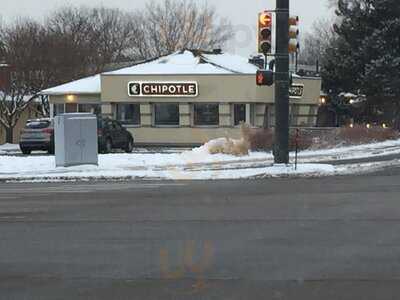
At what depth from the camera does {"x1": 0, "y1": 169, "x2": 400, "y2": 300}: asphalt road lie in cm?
691

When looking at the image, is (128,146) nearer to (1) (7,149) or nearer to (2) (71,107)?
(1) (7,149)

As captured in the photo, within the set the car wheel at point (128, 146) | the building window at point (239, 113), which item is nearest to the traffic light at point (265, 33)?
the car wheel at point (128, 146)

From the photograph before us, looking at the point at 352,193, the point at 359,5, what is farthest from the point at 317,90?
the point at 352,193

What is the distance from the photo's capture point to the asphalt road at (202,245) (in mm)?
6910

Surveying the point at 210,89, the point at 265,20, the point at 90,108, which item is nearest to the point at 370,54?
the point at 210,89

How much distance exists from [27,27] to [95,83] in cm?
1622

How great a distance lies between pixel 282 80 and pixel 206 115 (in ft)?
62.5

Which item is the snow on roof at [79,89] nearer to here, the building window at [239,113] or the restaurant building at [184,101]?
the restaurant building at [184,101]

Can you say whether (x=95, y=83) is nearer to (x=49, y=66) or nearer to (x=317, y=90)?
(x=49, y=66)

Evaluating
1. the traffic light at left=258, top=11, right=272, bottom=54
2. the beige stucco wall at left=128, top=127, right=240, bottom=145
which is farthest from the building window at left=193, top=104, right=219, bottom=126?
the traffic light at left=258, top=11, right=272, bottom=54

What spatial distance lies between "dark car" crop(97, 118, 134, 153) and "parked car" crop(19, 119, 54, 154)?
78.5 inches

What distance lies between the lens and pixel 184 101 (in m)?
39.7

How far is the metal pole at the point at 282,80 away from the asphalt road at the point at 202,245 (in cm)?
593

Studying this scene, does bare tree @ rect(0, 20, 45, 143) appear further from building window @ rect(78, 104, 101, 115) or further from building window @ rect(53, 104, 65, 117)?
building window @ rect(78, 104, 101, 115)
